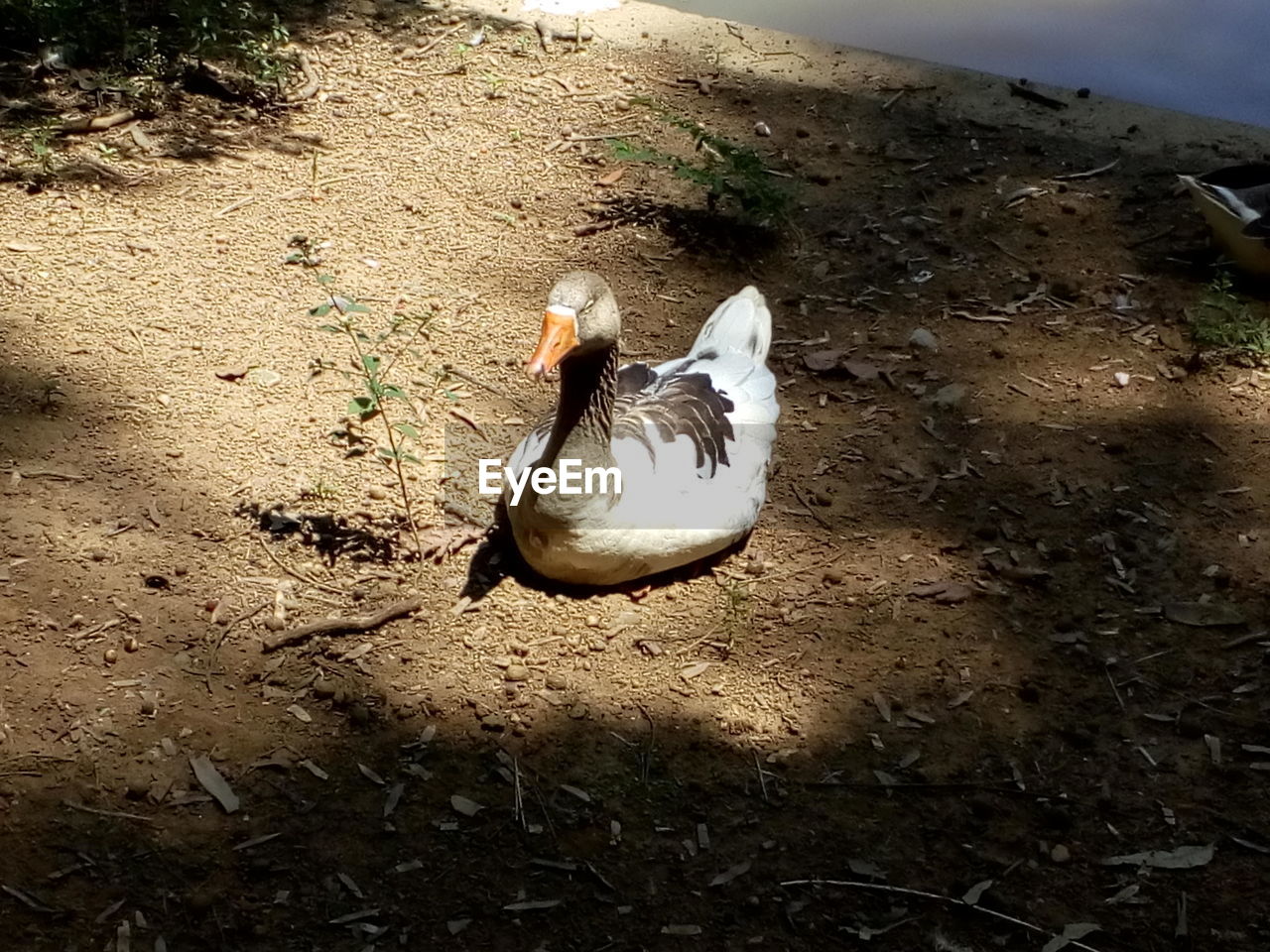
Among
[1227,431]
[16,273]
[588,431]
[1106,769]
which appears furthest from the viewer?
[16,273]

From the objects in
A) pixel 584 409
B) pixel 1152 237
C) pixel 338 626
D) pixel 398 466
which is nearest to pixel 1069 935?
pixel 584 409

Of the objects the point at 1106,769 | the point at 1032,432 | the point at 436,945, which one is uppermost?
the point at 1032,432

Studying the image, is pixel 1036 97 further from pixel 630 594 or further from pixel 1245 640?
pixel 630 594

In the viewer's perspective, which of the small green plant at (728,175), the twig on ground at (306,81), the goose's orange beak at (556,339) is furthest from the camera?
the twig on ground at (306,81)

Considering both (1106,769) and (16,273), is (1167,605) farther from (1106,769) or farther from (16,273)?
(16,273)

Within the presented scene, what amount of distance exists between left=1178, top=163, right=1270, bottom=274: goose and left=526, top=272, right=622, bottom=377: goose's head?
10.7 ft

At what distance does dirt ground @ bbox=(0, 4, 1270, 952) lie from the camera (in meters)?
3.46

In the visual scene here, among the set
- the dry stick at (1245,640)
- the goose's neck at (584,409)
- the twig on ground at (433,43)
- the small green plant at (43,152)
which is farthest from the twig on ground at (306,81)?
the dry stick at (1245,640)

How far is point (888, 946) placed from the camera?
3338 mm

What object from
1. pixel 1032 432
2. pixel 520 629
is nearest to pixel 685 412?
pixel 520 629

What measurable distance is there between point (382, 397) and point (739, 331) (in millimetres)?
1451

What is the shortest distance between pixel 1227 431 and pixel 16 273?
5110 millimetres

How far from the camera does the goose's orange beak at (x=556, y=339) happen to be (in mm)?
3777

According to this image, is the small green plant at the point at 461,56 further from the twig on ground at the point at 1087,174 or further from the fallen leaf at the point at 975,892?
the fallen leaf at the point at 975,892
